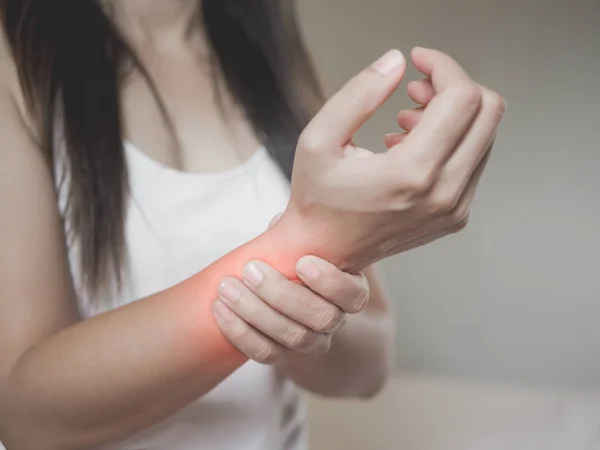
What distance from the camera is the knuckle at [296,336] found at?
0.35 metres

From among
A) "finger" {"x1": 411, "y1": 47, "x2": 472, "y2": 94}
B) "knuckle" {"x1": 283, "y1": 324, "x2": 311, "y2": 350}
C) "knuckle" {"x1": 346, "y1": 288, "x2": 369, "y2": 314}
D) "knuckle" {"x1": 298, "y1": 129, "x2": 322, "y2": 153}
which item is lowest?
"knuckle" {"x1": 283, "y1": 324, "x2": 311, "y2": 350}

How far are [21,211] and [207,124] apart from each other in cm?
20

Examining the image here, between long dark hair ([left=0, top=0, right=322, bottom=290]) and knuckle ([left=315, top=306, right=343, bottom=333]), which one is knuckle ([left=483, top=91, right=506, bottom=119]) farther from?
long dark hair ([left=0, top=0, right=322, bottom=290])

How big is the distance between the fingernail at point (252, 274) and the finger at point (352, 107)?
2.8 inches

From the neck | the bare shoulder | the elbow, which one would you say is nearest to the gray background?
the elbow

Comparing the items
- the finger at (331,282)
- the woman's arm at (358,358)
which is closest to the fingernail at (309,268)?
the finger at (331,282)

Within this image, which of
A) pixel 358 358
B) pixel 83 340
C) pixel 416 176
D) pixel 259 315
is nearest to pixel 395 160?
pixel 416 176

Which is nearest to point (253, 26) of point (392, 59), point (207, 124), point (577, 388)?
point (207, 124)

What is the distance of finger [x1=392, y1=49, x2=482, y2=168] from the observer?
0.30 metres

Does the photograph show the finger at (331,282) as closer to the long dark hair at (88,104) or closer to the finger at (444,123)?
the finger at (444,123)

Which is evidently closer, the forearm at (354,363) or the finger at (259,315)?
the finger at (259,315)

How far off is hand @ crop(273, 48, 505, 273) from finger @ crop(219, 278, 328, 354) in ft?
0.17

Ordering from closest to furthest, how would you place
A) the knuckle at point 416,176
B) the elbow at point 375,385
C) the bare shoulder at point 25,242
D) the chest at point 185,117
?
the knuckle at point 416,176 < the bare shoulder at point 25,242 < the chest at point 185,117 < the elbow at point 375,385

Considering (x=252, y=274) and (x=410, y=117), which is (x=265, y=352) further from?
(x=410, y=117)
